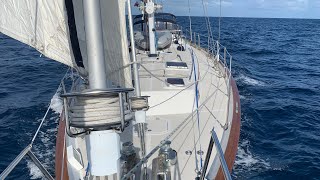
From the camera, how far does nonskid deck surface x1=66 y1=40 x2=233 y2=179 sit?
620 centimetres

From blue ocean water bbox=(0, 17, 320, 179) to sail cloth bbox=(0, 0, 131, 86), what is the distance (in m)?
5.83

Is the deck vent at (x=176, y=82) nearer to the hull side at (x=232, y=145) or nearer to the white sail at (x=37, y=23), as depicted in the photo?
the hull side at (x=232, y=145)

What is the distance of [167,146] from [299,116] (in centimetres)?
1054

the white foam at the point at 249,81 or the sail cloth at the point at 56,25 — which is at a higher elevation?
the sail cloth at the point at 56,25

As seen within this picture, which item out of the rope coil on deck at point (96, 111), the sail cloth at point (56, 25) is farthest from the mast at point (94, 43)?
the sail cloth at point (56, 25)

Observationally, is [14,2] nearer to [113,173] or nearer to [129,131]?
[113,173]

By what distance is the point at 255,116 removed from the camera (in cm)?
1324

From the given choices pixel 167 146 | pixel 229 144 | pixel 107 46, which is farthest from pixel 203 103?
pixel 107 46

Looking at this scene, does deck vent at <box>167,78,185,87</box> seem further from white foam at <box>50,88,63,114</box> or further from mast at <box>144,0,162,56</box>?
white foam at <box>50,88,63,114</box>

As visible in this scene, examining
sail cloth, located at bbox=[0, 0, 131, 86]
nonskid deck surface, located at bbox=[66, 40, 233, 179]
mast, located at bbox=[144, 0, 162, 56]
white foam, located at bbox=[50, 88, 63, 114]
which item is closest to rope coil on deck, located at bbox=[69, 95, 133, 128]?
sail cloth, located at bbox=[0, 0, 131, 86]

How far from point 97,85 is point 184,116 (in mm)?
5713

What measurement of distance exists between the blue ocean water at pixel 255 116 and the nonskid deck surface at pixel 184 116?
76.2 inches

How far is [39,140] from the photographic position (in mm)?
10875

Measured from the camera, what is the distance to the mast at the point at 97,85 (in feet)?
9.31
